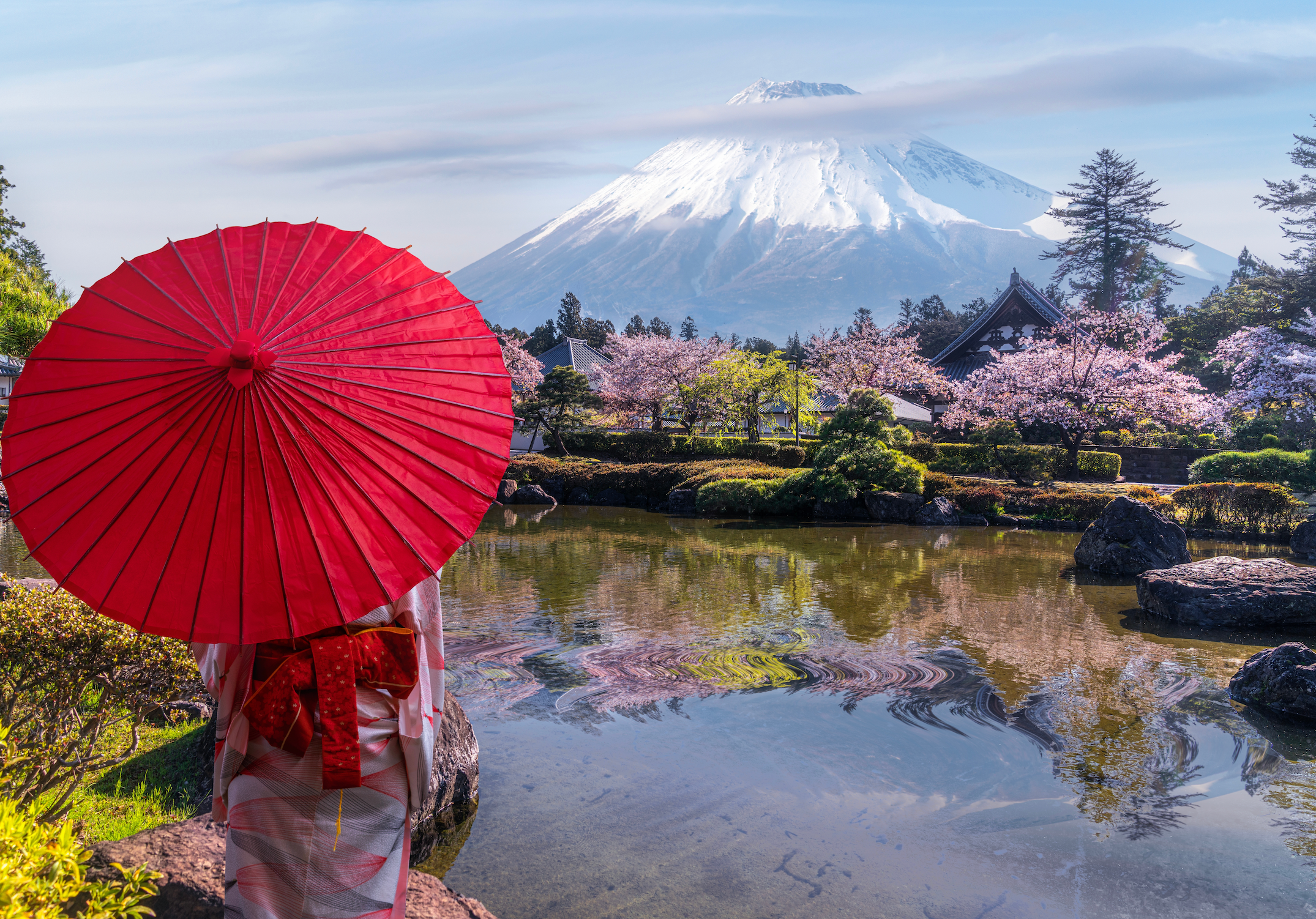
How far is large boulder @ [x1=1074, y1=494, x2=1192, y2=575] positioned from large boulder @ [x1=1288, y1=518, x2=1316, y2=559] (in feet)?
8.92

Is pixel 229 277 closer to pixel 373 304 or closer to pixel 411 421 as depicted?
pixel 373 304

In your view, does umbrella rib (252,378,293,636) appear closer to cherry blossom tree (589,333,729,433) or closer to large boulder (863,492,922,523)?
large boulder (863,492,922,523)

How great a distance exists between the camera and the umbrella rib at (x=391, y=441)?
183cm

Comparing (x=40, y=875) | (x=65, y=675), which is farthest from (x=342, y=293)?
(x=65, y=675)

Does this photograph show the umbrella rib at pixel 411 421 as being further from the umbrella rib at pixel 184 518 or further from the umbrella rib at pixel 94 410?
the umbrella rib at pixel 94 410

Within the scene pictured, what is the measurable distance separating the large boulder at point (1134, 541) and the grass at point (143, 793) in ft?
32.7

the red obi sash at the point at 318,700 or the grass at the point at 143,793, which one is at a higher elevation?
the red obi sash at the point at 318,700

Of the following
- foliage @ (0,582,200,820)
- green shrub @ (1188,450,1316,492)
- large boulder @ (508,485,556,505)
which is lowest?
large boulder @ (508,485,556,505)

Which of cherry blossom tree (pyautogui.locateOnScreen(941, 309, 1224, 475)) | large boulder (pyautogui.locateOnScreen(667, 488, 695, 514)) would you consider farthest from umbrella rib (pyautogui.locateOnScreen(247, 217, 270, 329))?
cherry blossom tree (pyautogui.locateOnScreen(941, 309, 1224, 475))

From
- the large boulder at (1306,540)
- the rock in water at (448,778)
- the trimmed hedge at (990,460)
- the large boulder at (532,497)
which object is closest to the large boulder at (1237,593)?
the large boulder at (1306,540)

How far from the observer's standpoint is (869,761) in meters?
4.73

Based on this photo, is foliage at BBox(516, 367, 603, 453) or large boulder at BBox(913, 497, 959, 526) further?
foliage at BBox(516, 367, 603, 453)

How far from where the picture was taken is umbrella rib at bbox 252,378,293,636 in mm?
1769

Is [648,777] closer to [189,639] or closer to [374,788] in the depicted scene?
[374,788]
